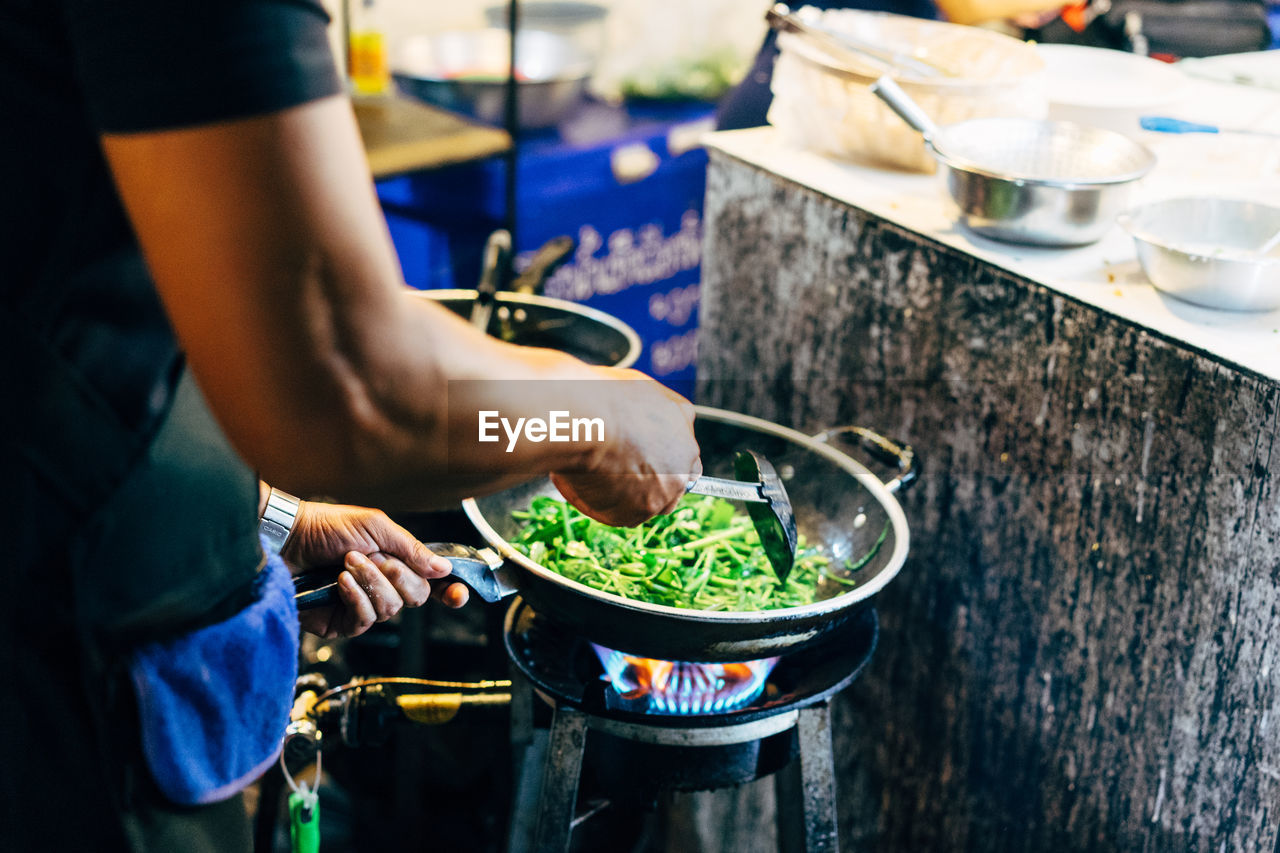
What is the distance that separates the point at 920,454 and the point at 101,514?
153cm

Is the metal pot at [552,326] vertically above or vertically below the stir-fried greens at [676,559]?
above

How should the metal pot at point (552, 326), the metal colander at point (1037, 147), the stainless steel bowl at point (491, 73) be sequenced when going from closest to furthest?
the metal colander at point (1037, 147), the metal pot at point (552, 326), the stainless steel bowl at point (491, 73)

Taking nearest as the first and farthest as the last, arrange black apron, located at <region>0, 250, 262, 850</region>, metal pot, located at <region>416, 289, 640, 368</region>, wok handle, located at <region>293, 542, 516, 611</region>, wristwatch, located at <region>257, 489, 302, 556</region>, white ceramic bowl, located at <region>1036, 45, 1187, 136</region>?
black apron, located at <region>0, 250, 262, 850</region>
wok handle, located at <region>293, 542, 516, 611</region>
wristwatch, located at <region>257, 489, 302, 556</region>
metal pot, located at <region>416, 289, 640, 368</region>
white ceramic bowl, located at <region>1036, 45, 1187, 136</region>

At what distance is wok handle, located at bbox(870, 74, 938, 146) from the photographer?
199 centimetres

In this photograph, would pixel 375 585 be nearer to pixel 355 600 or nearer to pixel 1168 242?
pixel 355 600

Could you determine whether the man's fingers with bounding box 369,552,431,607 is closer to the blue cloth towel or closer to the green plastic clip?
the blue cloth towel

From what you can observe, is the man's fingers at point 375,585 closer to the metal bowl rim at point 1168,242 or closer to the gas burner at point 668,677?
the gas burner at point 668,677

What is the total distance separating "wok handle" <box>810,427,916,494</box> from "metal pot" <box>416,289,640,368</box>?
1.67 ft

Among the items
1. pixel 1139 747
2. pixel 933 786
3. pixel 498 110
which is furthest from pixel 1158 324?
pixel 498 110

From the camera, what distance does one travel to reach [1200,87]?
9.86 feet

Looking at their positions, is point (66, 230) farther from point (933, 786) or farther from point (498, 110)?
point (498, 110)

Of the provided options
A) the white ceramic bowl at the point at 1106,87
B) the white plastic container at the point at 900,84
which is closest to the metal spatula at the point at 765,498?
the white plastic container at the point at 900,84

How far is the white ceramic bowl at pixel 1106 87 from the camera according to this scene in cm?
235

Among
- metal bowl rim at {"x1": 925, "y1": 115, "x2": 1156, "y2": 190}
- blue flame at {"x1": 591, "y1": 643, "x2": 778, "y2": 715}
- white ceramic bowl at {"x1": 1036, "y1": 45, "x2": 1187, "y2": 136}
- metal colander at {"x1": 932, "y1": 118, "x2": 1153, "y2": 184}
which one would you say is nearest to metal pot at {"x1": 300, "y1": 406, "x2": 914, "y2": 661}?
blue flame at {"x1": 591, "y1": 643, "x2": 778, "y2": 715}
